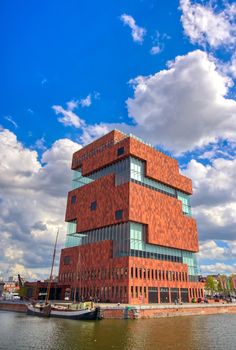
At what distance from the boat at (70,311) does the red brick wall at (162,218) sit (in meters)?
35.1

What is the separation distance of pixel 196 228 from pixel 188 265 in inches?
632

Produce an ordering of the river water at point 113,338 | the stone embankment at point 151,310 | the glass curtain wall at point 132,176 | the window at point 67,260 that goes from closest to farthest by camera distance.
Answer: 1. the river water at point 113,338
2. the stone embankment at point 151,310
3. the glass curtain wall at point 132,176
4. the window at point 67,260

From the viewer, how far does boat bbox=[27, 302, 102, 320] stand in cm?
6150

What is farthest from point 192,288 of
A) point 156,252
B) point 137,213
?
point 137,213

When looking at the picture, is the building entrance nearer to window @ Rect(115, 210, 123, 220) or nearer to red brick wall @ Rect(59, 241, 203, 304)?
red brick wall @ Rect(59, 241, 203, 304)

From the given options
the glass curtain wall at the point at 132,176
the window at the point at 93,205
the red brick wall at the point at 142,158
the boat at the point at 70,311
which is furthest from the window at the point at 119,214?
the boat at the point at 70,311

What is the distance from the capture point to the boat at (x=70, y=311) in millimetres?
61500

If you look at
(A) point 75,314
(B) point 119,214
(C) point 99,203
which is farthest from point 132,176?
(A) point 75,314

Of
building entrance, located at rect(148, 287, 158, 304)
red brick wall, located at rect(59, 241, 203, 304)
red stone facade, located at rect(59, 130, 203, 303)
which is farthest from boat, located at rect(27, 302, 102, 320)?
building entrance, located at rect(148, 287, 158, 304)

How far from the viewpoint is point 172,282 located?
10262 cm

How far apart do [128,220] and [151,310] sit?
1284 inches

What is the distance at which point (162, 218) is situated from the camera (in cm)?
10719

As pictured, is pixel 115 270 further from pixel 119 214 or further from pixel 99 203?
pixel 99 203

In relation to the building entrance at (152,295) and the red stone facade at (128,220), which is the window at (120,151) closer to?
the red stone facade at (128,220)
